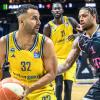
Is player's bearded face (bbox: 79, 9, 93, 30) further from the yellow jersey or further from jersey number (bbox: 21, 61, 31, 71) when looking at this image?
the yellow jersey

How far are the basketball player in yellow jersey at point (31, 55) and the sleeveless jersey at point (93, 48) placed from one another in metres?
0.45

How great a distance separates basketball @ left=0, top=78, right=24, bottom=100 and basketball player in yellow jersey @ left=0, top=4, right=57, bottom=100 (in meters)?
0.12

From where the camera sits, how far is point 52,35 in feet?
26.4

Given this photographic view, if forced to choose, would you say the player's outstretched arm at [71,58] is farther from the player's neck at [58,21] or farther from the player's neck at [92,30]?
the player's neck at [58,21]

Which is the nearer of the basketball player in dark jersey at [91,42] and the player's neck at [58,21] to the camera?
the basketball player in dark jersey at [91,42]

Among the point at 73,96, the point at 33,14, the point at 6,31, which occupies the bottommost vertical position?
the point at 73,96

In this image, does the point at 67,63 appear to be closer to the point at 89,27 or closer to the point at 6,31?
the point at 89,27

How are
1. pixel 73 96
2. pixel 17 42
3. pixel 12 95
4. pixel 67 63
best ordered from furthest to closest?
pixel 73 96, pixel 67 63, pixel 17 42, pixel 12 95

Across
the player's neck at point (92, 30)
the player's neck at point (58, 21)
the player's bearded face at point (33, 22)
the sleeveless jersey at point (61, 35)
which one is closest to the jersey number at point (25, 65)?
the player's bearded face at point (33, 22)

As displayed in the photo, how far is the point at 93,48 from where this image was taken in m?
4.61

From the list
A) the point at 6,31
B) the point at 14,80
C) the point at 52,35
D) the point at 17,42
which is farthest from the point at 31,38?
the point at 6,31

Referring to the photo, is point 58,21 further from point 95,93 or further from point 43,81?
point 43,81

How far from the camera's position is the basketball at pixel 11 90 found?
4.21 metres

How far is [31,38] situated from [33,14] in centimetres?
27
